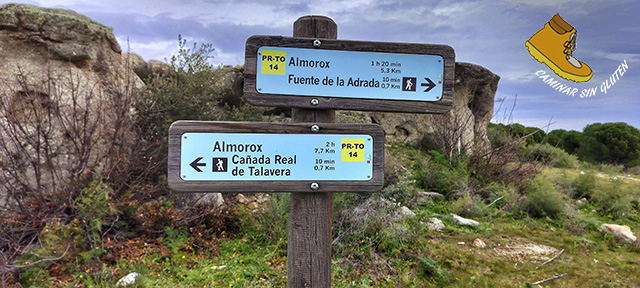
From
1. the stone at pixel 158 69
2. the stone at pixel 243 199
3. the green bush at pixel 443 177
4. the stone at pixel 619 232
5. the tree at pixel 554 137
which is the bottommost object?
the stone at pixel 619 232

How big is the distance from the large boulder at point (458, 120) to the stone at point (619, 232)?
2915 mm

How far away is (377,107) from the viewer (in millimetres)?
2080

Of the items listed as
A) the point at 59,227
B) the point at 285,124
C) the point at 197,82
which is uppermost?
the point at 197,82

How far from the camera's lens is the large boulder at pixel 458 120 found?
8.59m

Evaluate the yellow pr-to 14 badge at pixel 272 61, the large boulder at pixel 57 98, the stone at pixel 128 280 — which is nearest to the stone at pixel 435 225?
the stone at pixel 128 280

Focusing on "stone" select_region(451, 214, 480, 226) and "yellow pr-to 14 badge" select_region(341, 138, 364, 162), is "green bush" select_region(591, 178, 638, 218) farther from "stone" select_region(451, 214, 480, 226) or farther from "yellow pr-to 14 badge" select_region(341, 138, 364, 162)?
"yellow pr-to 14 badge" select_region(341, 138, 364, 162)

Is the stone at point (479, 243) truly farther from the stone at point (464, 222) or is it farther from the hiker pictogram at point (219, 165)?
the hiker pictogram at point (219, 165)

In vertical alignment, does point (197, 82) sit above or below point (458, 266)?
above

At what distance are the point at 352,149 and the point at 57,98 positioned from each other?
17.2ft

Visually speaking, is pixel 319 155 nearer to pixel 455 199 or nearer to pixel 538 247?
pixel 538 247

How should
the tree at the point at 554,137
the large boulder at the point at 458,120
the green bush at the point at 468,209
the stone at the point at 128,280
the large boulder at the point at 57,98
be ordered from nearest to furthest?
the stone at the point at 128,280
the large boulder at the point at 57,98
the green bush at the point at 468,209
the large boulder at the point at 458,120
the tree at the point at 554,137

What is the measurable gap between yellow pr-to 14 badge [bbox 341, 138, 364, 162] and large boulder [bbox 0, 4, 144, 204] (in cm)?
372

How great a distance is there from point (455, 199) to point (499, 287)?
10.8 ft

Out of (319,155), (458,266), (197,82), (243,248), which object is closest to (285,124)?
(319,155)
